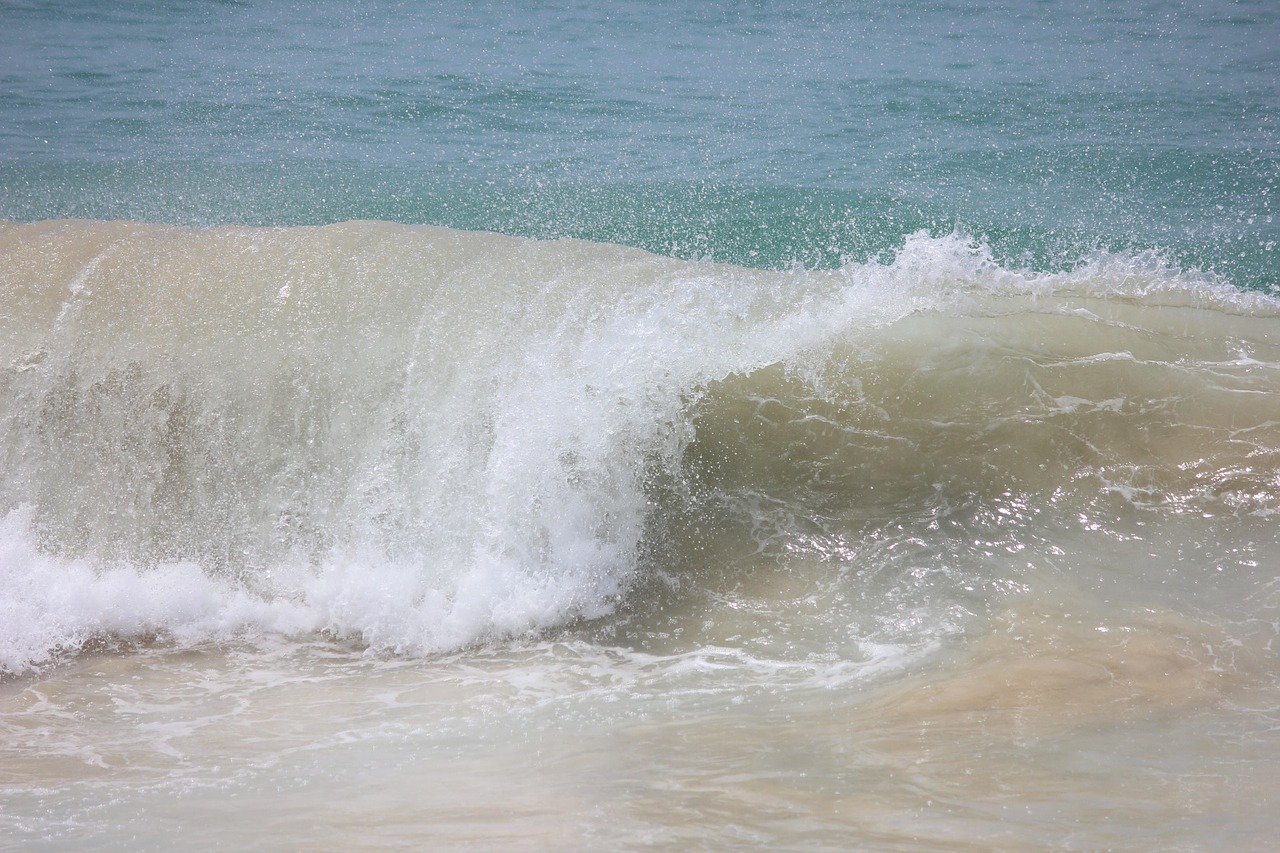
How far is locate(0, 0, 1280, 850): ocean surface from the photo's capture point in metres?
1.87

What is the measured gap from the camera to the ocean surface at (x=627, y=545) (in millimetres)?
1869

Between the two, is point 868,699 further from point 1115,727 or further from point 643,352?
point 643,352

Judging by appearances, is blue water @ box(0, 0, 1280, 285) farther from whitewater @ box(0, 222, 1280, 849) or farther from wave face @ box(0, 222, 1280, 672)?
whitewater @ box(0, 222, 1280, 849)

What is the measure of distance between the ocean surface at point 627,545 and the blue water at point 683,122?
857mm

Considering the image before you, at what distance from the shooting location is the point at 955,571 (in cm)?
280

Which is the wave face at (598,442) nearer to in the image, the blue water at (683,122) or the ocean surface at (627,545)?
the ocean surface at (627,545)

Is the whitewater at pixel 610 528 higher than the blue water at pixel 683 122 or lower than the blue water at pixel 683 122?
lower

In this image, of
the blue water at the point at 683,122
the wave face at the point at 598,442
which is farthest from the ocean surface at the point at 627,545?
the blue water at the point at 683,122

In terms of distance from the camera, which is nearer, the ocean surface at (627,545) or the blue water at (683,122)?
the ocean surface at (627,545)

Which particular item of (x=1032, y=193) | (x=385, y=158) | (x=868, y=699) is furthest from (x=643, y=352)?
(x=385, y=158)

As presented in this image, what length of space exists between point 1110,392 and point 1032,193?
123 inches

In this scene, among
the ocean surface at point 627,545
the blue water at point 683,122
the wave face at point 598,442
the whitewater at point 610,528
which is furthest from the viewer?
the blue water at point 683,122

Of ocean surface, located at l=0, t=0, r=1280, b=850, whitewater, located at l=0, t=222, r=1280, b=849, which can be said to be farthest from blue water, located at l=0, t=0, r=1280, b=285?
whitewater, located at l=0, t=222, r=1280, b=849

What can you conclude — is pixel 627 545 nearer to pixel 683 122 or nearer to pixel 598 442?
pixel 598 442
